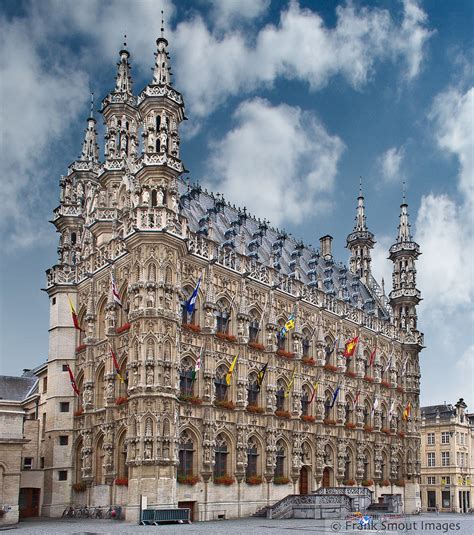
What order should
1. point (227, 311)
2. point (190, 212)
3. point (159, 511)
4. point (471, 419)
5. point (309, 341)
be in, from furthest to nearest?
point (471, 419), point (309, 341), point (190, 212), point (227, 311), point (159, 511)

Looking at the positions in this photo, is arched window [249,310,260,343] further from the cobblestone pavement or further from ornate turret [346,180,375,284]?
ornate turret [346,180,375,284]

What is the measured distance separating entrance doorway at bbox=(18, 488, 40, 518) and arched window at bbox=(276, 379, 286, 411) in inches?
738

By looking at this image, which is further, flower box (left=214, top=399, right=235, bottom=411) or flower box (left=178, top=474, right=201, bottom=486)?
flower box (left=214, top=399, right=235, bottom=411)

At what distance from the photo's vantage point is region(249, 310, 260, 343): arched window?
54.7 meters

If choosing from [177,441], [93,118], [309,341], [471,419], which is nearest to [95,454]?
[177,441]

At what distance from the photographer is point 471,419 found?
10269cm

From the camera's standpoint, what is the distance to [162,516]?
41.8m

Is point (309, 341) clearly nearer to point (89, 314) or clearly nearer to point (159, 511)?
point (89, 314)

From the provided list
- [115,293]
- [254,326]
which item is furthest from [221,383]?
[115,293]

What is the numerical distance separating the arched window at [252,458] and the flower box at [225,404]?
334cm

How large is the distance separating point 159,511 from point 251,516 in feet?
34.9

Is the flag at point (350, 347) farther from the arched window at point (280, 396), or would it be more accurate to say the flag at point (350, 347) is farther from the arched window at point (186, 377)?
the arched window at point (186, 377)

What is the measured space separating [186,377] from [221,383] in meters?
3.58

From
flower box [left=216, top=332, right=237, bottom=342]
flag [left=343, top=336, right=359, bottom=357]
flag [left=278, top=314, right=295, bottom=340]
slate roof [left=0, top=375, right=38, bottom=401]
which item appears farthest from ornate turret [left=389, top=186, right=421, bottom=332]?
slate roof [left=0, top=375, right=38, bottom=401]
